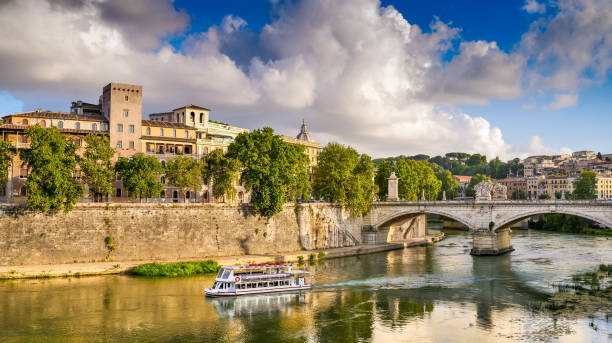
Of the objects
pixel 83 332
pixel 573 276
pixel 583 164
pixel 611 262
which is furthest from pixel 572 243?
pixel 583 164

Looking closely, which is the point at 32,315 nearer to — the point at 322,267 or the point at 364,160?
the point at 322,267

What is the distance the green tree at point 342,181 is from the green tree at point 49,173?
99.4ft

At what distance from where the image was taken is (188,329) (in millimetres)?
30484

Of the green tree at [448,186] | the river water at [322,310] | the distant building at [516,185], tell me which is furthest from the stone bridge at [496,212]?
the distant building at [516,185]

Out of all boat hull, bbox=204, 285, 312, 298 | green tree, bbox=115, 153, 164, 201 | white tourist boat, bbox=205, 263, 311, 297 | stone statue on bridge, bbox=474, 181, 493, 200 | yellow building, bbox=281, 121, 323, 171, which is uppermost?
yellow building, bbox=281, 121, 323, 171

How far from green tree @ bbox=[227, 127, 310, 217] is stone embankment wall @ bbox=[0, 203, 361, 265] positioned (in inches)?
88.1

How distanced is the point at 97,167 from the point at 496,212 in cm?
4266

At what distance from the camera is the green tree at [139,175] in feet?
175

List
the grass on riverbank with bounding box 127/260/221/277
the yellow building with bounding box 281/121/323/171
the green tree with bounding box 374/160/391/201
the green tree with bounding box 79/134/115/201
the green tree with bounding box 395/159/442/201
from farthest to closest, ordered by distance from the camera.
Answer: the yellow building with bounding box 281/121/323/171 < the green tree with bounding box 395/159/442/201 < the green tree with bounding box 374/160/391/201 < the green tree with bounding box 79/134/115/201 < the grass on riverbank with bounding box 127/260/221/277

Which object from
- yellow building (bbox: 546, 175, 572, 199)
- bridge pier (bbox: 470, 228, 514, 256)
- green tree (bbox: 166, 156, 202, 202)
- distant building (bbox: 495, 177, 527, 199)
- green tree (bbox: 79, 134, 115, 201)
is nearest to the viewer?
green tree (bbox: 79, 134, 115, 201)

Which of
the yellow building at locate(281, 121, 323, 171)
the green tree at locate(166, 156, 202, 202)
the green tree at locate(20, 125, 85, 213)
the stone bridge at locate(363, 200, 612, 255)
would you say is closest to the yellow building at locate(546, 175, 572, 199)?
the yellow building at locate(281, 121, 323, 171)

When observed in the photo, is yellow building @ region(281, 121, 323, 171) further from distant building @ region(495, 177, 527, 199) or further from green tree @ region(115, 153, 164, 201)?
distant building @ region(495, 177, 527, 199)

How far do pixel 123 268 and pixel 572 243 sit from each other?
5693 cm

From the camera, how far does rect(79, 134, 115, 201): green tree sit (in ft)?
165
